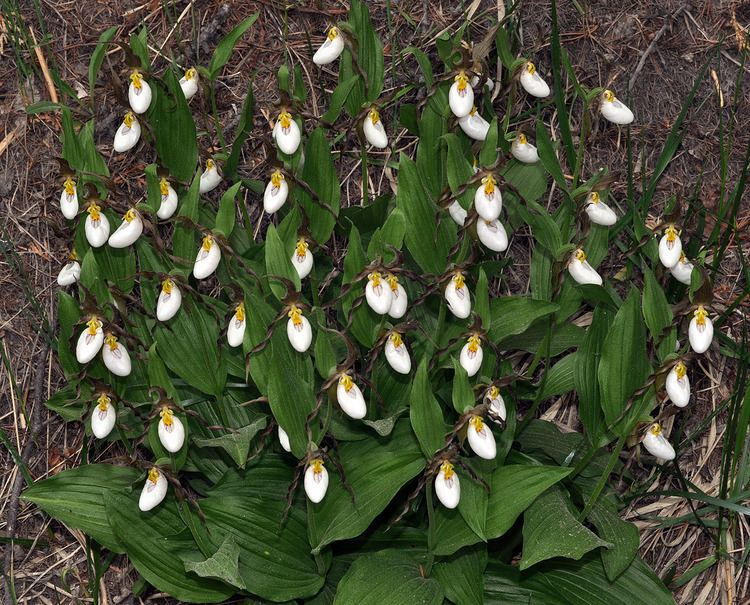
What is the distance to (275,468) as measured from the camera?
3.57m

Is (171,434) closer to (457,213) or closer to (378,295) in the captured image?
(378,295)

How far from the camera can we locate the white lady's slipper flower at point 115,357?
10.5 ft

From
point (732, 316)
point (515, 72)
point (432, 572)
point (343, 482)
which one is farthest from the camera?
point (732, 316)

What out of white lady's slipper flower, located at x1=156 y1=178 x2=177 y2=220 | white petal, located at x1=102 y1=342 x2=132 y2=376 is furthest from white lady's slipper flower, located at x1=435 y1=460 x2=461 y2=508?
white lady's slipper flower, located at x1=156 y1=178 x2=177 y2=220

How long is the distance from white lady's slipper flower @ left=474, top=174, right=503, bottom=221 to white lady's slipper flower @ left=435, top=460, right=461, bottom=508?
0.91m

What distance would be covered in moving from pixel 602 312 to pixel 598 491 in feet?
2.28

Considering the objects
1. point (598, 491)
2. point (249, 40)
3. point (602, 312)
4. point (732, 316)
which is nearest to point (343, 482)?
point (598, 491)

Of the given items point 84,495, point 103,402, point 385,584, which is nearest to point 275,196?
point 103,402

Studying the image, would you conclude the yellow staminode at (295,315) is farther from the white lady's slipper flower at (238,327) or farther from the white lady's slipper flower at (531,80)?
the white lady's slipper flower at (531,80)

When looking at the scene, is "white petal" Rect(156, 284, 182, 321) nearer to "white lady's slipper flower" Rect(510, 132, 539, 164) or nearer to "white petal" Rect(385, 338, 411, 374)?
"white petal" Rect(385, 338, 411, 374)

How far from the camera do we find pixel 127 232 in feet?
10.7

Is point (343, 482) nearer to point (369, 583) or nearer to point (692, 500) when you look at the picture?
point (369, 583)

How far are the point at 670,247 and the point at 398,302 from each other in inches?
44.6

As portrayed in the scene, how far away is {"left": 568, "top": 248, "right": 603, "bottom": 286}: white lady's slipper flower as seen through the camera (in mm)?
A: 3398
